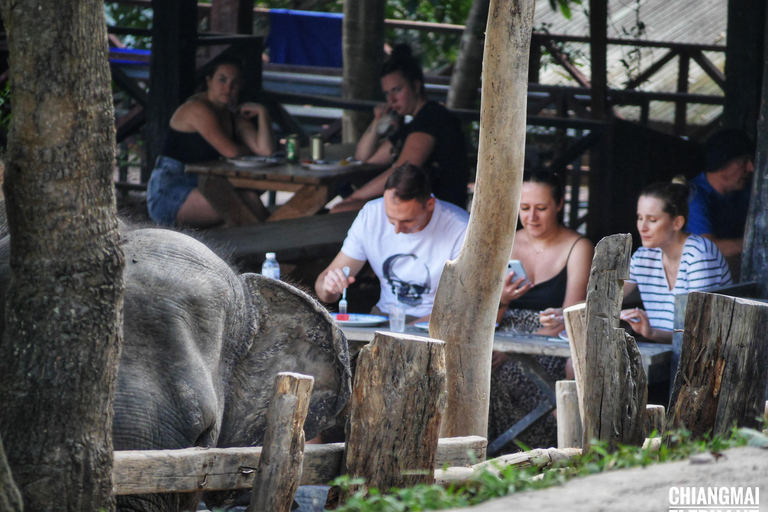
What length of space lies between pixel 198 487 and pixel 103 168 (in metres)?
0.90

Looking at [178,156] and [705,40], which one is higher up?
[705,40]

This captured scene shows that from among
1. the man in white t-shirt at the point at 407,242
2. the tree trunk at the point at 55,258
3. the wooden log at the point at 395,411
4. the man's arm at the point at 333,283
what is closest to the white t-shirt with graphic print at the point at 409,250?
the man in white t-shirt at the point at 407,242

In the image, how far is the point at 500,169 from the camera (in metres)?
3.41

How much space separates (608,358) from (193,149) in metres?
Answer: 4.67

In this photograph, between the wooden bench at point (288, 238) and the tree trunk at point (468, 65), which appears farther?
the tree trunk at point (468, 65)

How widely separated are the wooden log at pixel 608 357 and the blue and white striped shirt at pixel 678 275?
1537 mm

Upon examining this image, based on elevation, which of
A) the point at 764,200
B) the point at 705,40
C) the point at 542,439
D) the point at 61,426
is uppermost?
the point at 705,40

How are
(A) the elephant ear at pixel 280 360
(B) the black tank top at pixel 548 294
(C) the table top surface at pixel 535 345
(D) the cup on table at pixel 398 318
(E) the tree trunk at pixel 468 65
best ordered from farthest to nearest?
(E) the tree trunk at pixel 468 65 → (B) the black tank top at pixel 548 294 → (D) the cup on table at pixel 398 318 → (C) the table top surface at pixel 535 345 → (A) the elephant ear at pixel 280 360

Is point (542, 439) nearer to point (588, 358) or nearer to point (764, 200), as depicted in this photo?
point (764, 200)

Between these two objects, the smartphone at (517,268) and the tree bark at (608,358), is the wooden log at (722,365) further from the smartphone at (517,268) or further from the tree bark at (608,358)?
the smartphone at (517,268)

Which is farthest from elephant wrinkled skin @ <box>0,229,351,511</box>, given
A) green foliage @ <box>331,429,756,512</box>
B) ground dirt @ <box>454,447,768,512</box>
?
ground dirt @ <box>454,447,768,512</box>

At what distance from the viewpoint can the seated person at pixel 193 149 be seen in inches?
280

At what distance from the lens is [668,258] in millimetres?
4969

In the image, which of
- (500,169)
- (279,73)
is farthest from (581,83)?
(500,169)
